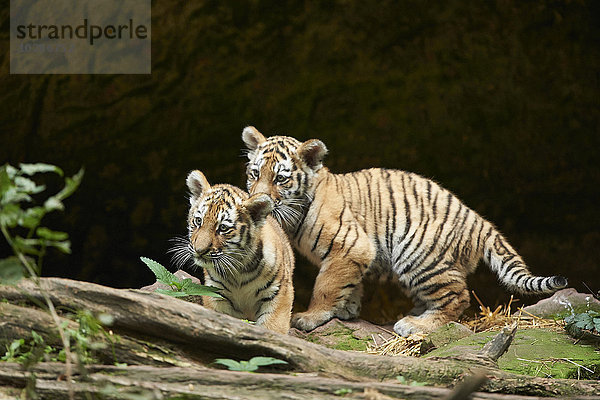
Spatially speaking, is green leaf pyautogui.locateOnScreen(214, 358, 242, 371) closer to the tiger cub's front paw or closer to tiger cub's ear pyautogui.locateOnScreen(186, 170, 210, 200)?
tiger cub's ear pyautogui.locateOnScreen(186, 170, 210, 200)

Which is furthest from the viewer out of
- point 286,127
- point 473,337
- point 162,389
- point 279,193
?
point 286,127

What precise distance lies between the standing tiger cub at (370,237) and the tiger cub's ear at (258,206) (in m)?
0.70

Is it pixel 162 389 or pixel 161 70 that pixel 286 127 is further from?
pixel 162 389

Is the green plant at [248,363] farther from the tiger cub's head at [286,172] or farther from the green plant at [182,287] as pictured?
the tiger cub's head at [286,172]

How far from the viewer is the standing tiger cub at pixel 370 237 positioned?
15.6 feet

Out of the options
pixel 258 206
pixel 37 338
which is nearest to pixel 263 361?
pixel 37 338

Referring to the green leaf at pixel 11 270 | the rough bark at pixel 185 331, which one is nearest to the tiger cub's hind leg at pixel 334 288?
the rough bark at pixel 185 331

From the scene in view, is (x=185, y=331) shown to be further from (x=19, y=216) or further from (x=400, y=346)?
(x=400, y=346)

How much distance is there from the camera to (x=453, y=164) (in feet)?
21.4

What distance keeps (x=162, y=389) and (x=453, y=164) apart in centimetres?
487

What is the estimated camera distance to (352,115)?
21.1ft

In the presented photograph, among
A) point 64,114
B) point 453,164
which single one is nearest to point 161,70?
point 64,114

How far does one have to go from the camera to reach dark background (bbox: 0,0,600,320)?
6.03 meters

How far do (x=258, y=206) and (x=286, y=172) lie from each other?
85cm
